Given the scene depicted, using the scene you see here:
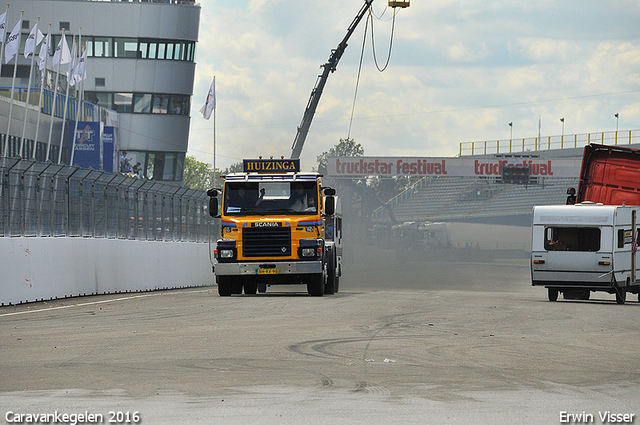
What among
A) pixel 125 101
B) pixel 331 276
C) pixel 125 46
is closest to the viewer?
pixel 331 276

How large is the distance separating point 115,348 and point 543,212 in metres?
14.4

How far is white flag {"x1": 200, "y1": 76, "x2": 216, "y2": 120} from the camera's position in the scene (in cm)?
6745

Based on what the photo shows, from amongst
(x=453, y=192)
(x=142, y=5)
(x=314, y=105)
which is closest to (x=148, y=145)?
(x=142, y=5)

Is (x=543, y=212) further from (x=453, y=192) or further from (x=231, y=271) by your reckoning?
(x=453, y=192)

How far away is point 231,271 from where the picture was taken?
73.4 ft

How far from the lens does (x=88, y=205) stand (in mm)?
23938

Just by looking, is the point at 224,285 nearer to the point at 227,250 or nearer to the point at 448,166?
the point at 227,250

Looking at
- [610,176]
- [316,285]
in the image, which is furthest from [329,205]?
[610,176]

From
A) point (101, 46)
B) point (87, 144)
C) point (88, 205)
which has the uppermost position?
point (101, 46)

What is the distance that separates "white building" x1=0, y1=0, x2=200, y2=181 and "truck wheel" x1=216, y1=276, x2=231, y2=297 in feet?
168

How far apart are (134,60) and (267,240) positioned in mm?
55857

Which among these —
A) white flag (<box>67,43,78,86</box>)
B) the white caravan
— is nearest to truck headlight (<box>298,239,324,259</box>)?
the white caravan

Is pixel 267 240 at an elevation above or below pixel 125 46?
below

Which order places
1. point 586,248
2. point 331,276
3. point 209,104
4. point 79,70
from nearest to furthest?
point 586,248 → point 331,276 → point 79,70 → point 209,104
